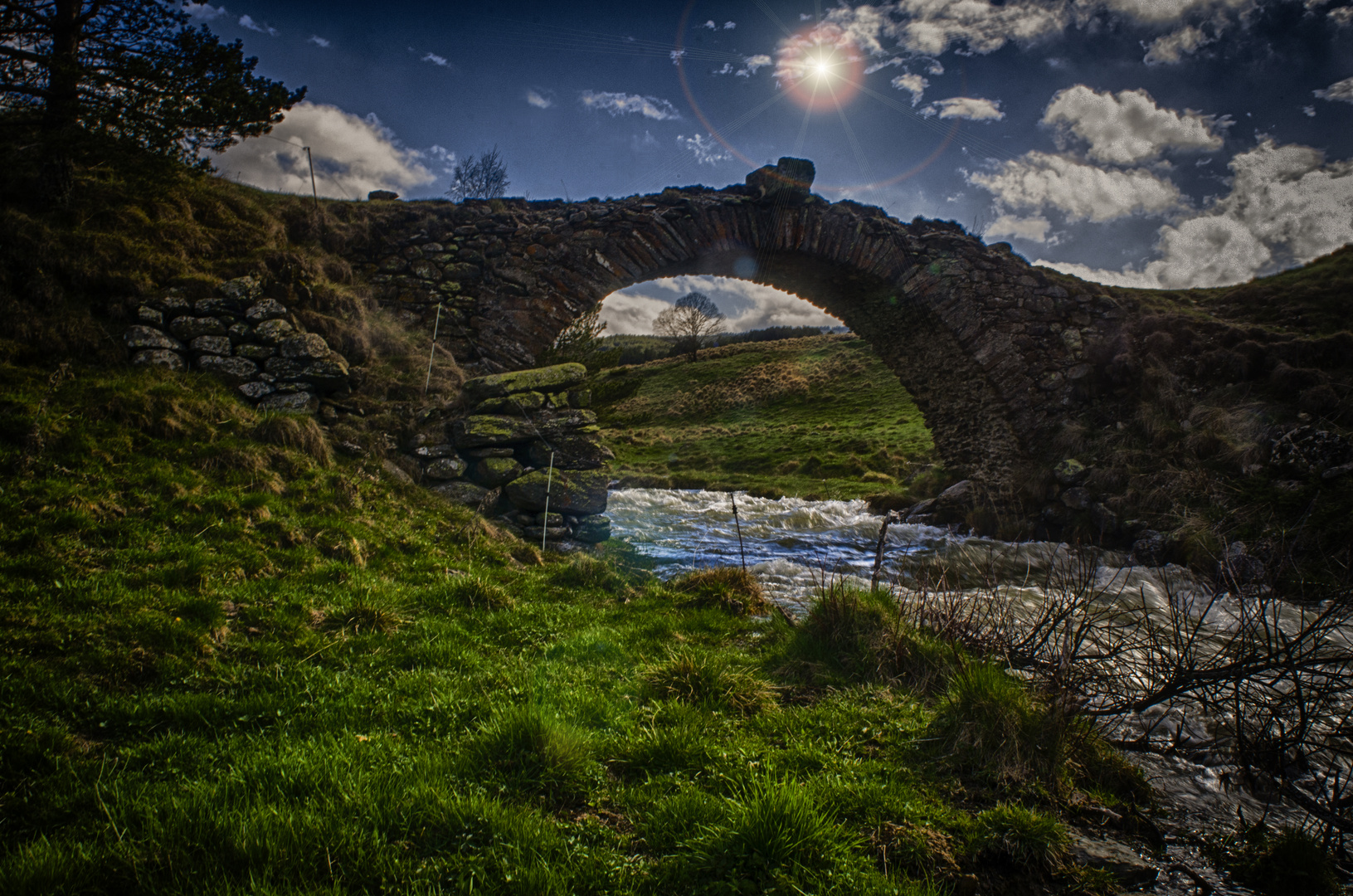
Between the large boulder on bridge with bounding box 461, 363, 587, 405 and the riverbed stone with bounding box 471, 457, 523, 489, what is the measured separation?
1173mm

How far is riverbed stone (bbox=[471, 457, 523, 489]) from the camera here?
9.33 meters

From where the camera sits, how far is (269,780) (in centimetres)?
257

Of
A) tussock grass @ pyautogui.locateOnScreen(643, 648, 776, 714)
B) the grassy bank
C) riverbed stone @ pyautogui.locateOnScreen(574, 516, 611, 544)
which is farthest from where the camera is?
riverbed stone @ pyautogui.locateOnScreen(574, 516, 611, 544)

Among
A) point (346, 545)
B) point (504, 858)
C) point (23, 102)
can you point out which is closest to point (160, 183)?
point (23, 102)

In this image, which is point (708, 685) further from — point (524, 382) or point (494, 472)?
point (524, 382)

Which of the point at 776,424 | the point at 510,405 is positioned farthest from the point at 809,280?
the point at 776,424

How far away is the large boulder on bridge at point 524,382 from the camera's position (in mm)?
9805

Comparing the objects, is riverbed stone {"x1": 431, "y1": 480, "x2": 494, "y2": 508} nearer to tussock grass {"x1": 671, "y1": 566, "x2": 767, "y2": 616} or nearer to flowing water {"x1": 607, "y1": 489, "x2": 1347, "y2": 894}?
flowing water {"x1": 607, "y1": 489, "x2": 1347, "y2": 894}

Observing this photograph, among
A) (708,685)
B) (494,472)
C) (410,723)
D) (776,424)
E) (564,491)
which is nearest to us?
(410,723)

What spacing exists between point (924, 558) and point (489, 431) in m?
8.36

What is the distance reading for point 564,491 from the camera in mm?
9555

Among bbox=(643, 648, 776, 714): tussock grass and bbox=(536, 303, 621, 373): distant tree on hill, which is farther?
bbox=(536, 303, 621, 373): distant tree on hill

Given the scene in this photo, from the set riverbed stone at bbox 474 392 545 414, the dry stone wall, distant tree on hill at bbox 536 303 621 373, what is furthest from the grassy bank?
distant tree on hill at bbox 536 303 621 373

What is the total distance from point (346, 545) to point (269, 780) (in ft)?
13.9
